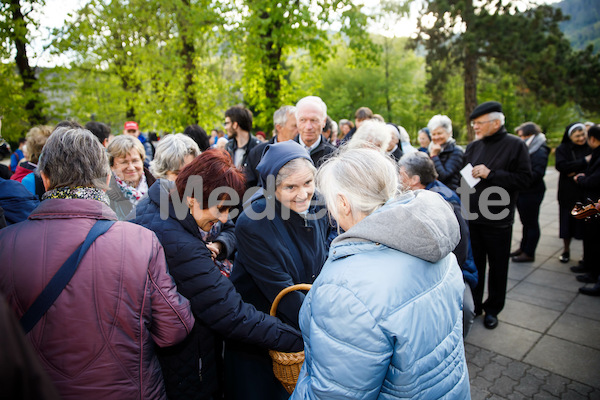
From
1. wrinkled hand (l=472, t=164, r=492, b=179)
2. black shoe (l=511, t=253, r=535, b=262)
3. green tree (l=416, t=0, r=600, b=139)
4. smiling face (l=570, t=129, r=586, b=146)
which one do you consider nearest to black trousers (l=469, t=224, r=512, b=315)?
wrinkled hand (l=472, t=164, r=492, b=179)

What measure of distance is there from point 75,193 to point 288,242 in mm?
1137

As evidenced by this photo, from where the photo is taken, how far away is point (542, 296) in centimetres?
454

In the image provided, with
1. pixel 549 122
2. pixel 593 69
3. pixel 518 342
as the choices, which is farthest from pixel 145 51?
pixel 549 122

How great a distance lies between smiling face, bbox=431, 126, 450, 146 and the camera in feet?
14.6

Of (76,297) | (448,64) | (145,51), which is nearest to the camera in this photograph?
(76,297)

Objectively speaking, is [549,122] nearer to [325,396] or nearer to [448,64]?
[448,64]

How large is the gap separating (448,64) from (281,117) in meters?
20.9

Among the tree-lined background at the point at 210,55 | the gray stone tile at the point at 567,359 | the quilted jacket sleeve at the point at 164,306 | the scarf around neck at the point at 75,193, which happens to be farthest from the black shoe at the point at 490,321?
the tree-lined background at the point at 210,55

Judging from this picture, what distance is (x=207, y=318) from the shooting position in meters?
1.81

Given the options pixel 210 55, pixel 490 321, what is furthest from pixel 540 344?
pixel 210 55

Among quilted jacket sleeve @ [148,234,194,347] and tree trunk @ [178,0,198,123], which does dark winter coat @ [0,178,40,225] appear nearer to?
quilted jacket sleeve @ [148,234,194,347]

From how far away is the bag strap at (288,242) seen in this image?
2117mm

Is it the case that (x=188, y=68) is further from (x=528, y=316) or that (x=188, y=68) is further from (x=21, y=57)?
(x=528, y=316)

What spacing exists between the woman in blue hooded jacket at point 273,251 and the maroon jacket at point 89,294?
2.09 feet
